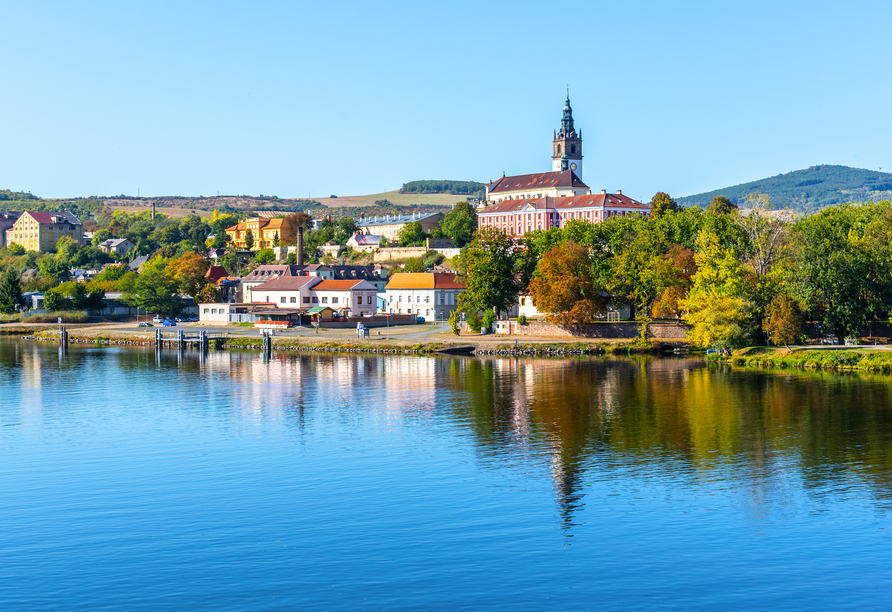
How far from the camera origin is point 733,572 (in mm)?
20734

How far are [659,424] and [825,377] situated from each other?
2170 cm

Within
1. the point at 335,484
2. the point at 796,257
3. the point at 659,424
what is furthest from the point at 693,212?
the point at 335,484

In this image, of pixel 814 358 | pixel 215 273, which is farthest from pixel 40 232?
pixel 814 358

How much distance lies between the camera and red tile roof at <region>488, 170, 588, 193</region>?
15662 cm

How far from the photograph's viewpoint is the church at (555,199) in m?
136

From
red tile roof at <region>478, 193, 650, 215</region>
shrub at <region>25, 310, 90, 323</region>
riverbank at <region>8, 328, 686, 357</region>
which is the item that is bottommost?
riverbank at <region>8, 328, 686, 357</region>

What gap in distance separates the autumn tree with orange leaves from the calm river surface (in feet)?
86.4

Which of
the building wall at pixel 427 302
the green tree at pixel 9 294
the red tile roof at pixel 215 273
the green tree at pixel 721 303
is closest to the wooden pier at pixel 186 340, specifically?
the building wall at pixel 427 302

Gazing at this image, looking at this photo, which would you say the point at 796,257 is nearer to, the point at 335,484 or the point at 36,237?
the point at 335,484

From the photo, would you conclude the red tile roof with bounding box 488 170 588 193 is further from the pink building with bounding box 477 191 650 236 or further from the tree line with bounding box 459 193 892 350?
the tree line with bounding box 459 193 892 350

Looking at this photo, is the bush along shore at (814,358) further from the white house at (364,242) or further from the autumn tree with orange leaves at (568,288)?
the white house at (364,242)

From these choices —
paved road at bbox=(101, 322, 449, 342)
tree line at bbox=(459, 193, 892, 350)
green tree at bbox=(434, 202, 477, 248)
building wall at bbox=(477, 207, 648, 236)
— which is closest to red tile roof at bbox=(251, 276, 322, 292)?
paved road at bbox=(101, 322, 449, 342)

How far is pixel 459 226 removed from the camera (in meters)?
145

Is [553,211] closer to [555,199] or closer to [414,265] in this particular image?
[555,199]
